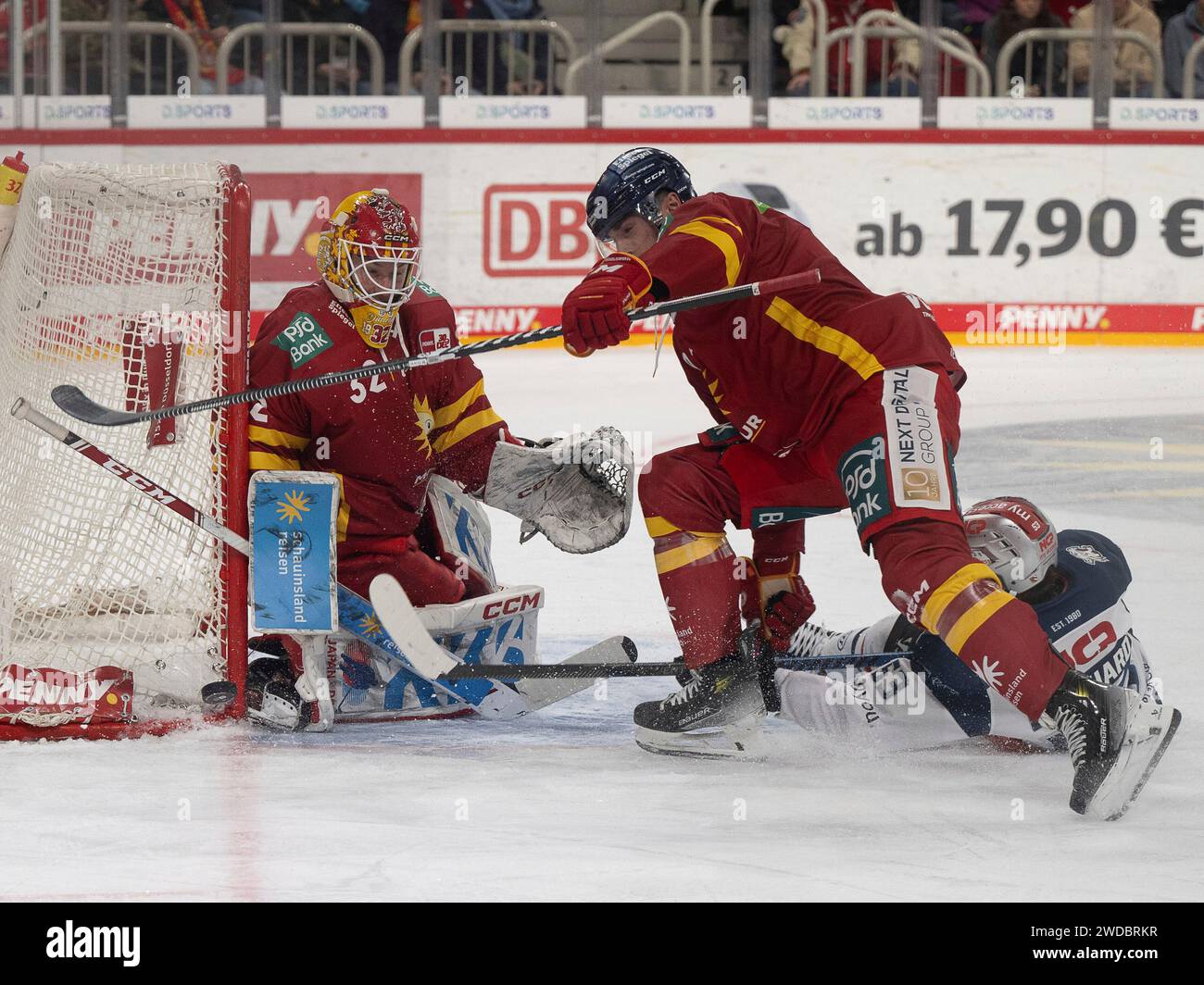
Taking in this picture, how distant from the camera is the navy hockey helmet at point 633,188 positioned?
3.12 m

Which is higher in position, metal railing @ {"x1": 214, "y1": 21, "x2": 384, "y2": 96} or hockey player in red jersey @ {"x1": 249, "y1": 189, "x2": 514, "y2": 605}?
metal railing @ {"x1": 214, "y1": 21, "x2": 384, "y2": 96}

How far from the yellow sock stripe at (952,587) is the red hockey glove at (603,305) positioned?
0.62 meters

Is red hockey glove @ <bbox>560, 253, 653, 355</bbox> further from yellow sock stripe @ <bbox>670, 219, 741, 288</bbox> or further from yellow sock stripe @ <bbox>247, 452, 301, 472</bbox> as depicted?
yellow sock stripe @ <bbox>247, 452, 301, 472</bbox>

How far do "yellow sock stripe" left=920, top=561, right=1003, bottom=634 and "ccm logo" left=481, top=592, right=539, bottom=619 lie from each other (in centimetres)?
98

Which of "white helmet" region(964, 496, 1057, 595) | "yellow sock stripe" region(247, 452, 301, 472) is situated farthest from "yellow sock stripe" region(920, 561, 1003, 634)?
"yellow sock stripe" region(247, 452, 301, 472)

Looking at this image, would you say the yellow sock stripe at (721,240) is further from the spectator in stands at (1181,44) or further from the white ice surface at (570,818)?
the spectator in stands at (1181,44)

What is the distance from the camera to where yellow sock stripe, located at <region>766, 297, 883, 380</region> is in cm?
295

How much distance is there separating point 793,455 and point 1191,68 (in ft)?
23.3

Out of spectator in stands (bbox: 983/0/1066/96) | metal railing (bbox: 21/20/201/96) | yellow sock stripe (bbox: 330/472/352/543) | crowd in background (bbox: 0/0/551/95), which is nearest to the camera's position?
yellow sock stripe (bbox: 330/472/352/543)

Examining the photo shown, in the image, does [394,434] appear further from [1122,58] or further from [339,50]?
[1122,58]

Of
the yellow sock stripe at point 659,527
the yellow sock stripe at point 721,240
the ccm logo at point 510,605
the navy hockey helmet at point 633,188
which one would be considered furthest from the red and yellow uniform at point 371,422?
the yellow sock stripe at point 721,240

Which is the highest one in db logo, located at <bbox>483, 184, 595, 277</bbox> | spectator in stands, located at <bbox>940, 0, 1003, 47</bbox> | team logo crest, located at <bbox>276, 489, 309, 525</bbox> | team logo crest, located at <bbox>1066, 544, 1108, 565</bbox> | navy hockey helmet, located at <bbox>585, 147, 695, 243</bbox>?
spectator in stands, located at <bbox>940, 0, 1003, 47</bbox>
